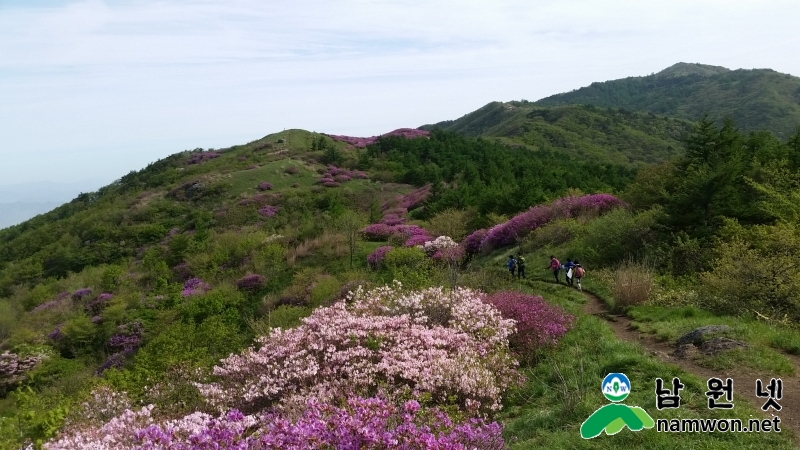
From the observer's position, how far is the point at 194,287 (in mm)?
30281

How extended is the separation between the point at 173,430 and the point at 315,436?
2.17m

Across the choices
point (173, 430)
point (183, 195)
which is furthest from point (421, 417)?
point (183, 195)

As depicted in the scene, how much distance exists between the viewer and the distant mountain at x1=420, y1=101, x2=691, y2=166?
109 meters

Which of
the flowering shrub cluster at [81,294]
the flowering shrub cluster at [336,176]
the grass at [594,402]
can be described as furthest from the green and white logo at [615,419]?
the flowering shrub cluster at [336,176]

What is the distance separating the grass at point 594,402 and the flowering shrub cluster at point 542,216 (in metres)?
14.6

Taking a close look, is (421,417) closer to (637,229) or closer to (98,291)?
(637,229)

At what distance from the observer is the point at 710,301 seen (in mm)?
13578

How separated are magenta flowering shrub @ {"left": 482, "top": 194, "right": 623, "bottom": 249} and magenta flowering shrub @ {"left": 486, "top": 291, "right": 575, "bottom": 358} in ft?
44.4

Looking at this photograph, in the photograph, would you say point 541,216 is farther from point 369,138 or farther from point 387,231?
point 369,138

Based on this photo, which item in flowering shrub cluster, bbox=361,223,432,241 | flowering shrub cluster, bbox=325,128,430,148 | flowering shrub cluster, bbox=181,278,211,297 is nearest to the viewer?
flowering shrub cluster, bbox=181,278,211,297

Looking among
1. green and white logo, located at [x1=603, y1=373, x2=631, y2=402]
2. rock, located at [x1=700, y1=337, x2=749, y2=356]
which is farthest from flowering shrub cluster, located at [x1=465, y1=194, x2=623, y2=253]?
green and white logo, located at [x1=603, y1=373, x2=631, y2=402]

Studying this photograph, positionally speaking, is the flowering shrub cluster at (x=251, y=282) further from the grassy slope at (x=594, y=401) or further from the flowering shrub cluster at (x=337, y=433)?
the flowering shrub cluster at (x=337, y=433)

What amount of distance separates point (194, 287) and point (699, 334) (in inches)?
1097

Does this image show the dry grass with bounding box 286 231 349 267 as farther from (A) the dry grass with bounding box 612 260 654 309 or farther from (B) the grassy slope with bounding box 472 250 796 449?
(B) the grassy slope with bounding box 472 250 796 449
